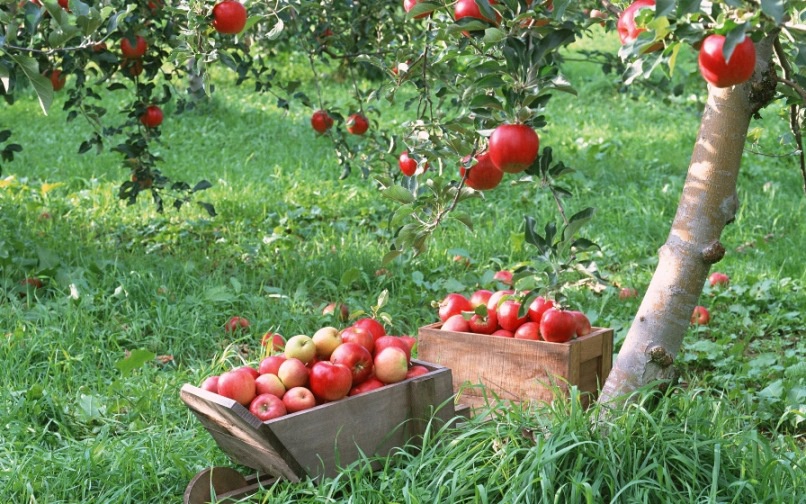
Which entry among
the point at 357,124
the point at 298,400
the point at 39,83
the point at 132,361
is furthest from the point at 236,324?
the point at 39,83

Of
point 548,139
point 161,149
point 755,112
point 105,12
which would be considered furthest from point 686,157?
point 105,12

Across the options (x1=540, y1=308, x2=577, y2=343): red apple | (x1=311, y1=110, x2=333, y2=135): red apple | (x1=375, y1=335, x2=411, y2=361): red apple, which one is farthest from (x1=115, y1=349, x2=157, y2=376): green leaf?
(x1=311, y1=110, x2=333, y2=135): red apple

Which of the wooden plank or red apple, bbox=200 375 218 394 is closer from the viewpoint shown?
the wooden plank

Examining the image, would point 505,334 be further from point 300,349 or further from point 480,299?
point 300,349

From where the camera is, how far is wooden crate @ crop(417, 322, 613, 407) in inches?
99.9

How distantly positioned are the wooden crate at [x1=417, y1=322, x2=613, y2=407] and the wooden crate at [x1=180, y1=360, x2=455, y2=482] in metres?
0.16

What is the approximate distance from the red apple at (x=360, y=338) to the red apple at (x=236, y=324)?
44.7 inches

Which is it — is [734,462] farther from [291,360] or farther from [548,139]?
[548,139]

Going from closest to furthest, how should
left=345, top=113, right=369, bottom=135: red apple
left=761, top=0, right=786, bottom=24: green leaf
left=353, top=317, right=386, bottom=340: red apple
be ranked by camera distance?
left=761, top=0, right=786, bottom=24: green leaf → left=353, top=317, right=386, bottom=340: red apple → left=345, top=113, right=369, bottom=135: red apple

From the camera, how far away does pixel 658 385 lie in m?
2.35

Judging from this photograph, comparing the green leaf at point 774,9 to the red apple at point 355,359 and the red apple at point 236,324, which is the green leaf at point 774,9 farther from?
the red apple at point 236,324

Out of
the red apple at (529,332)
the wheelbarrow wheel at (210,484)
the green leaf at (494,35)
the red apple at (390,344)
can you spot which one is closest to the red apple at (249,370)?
the wheelbarrow wheel at (210,484)

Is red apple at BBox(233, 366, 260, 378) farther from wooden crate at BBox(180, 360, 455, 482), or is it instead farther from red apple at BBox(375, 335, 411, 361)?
red apple at BBox(375, 335, 411, 361)

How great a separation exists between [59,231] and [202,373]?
2075 millimetres
